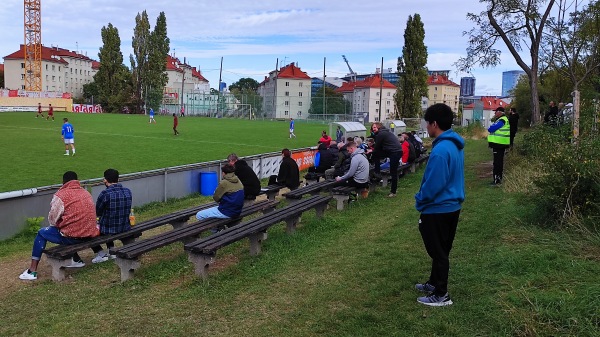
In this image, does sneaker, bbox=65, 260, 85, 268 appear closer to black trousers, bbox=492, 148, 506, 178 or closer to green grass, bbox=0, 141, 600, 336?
green grass, bbox=0, 141, 600, 336

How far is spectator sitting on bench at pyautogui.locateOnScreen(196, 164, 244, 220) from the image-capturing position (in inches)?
279

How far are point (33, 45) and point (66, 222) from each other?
94.9 meters

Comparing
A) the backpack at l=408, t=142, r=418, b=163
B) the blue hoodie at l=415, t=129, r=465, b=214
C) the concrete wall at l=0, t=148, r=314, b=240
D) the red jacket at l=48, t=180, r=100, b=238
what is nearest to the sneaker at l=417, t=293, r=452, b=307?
the blue hoodie at l=415, t=129, r=465, b=214

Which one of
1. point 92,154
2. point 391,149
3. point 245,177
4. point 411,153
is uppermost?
point 391,149

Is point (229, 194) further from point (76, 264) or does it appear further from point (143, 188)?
point (143, 188)

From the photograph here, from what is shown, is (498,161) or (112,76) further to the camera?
(112,76)

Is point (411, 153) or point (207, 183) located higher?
point (411, 153)

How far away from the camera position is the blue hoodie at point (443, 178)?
4066mm

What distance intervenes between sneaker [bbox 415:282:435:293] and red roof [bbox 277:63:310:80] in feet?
328

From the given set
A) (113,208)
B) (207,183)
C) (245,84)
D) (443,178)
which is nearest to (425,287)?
(443,178)

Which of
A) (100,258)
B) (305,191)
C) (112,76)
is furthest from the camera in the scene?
(112,76)

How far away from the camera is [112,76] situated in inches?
Answer: 2985

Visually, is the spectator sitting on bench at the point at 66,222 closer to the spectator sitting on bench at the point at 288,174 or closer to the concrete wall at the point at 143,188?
the concrete wall at the point at 143,188

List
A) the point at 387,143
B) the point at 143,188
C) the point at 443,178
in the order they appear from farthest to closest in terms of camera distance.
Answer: the point at 387,143
the point at 143,188
the point at 443,178
